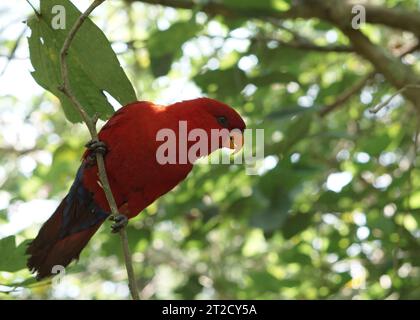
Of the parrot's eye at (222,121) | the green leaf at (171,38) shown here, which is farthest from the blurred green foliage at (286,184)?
the parrot's eye at (222,121)

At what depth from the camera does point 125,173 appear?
2688 mm

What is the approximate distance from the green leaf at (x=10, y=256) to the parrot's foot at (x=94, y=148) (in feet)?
1.46

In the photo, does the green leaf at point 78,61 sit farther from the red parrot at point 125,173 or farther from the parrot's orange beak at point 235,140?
the parrot's orange beak at point 235,140

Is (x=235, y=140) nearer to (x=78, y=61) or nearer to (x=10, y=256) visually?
(x=78, y=61)

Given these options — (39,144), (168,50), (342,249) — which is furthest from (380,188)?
(39,144)

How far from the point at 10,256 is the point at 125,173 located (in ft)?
1.87

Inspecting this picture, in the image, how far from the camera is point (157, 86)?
548 centimetres

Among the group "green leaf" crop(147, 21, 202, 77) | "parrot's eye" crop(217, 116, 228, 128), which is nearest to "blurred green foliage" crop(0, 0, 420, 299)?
"green leaf" crop(147, 21, 202, 77)

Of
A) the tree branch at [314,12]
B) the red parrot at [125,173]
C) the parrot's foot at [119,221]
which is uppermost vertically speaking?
the tree branch at [314,12]

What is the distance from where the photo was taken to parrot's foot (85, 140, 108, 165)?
2.43 metres

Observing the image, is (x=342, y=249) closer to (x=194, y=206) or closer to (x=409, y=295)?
(x=409, y=295)

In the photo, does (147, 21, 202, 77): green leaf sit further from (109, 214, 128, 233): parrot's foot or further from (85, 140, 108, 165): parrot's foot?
(109, 214, 128, 233): parrot's foot

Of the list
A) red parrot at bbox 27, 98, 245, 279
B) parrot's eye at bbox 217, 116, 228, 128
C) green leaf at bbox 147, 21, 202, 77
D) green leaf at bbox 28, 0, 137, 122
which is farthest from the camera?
green leaf at bbox 147, 21, 202, 77

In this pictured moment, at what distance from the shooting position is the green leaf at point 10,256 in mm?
2363
